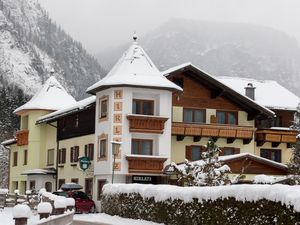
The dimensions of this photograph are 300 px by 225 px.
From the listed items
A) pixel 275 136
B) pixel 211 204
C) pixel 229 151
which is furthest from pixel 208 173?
pixel 275 136

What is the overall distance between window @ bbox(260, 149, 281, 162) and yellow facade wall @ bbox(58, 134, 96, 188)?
13.4m

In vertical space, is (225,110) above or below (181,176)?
above

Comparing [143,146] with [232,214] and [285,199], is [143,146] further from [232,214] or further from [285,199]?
[285,199]

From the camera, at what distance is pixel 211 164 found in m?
38.2

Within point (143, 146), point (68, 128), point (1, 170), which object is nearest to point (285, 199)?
point (143, 146)

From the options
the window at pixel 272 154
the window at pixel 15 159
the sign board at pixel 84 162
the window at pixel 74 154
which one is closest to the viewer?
the sign board at pixel 84 162

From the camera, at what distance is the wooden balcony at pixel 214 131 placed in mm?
47875

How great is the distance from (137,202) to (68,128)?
25.3m

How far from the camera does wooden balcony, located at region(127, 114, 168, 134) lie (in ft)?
147

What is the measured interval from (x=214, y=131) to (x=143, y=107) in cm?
611

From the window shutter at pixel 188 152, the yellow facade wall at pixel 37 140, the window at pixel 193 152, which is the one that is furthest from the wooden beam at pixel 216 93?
the yellow facade wall at pixel 37 140

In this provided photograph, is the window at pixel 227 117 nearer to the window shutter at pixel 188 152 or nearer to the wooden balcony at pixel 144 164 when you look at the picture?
the window shutter at pixel 188 152

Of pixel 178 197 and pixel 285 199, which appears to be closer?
pixel 285 199

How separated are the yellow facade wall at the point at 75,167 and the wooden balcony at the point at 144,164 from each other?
4.75 meters
